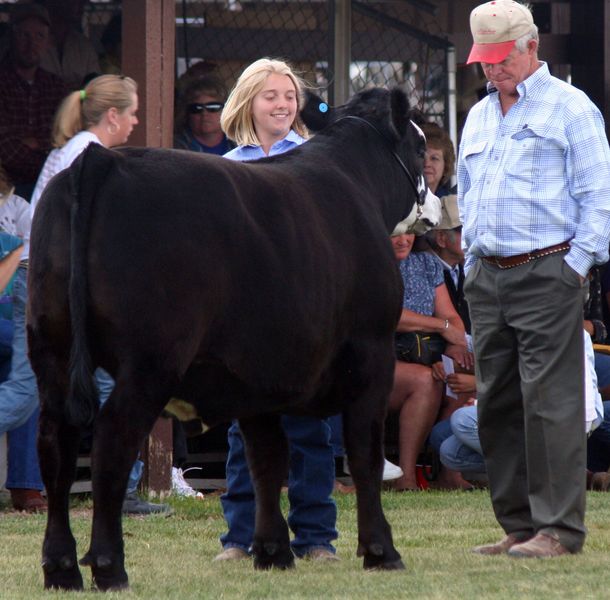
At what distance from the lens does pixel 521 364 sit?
585 centimetres

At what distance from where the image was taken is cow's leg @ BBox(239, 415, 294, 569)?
5.58 metres

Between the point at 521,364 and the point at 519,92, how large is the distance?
115 cm

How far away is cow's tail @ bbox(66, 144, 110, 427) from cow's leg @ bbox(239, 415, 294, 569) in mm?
1083

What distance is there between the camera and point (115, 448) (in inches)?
184

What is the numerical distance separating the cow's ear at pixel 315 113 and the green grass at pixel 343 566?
194 cm

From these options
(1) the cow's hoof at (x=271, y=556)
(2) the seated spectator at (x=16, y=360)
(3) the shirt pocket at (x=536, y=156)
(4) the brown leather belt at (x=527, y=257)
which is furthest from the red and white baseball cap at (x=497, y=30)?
(2) the seated spectator at (x=16, y=360)

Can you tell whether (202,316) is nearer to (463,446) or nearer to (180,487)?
(180,487)

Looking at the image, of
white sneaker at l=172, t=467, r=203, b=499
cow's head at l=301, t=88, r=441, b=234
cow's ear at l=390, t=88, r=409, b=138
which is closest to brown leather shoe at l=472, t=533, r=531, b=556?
cow's head at l=301, t=88, r=441, b=234

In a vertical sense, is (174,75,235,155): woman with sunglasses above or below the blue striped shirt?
above

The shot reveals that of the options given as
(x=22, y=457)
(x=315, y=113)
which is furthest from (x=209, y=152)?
(x=315, y=113)

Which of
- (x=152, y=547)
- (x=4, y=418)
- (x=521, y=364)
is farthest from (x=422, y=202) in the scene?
(x=4, y=418)

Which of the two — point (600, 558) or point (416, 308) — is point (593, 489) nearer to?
point (416, 308)

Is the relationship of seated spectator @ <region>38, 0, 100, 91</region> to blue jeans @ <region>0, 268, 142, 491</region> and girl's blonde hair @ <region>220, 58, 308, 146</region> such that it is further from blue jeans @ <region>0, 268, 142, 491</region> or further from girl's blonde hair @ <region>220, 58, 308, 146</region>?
girl's blonde hair @ <region>220, 58, 308, 146</region>

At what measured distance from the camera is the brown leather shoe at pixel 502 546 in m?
6.00
